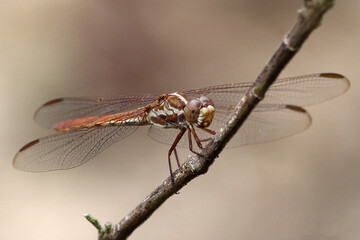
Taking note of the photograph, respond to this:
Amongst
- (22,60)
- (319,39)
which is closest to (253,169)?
(319,39)

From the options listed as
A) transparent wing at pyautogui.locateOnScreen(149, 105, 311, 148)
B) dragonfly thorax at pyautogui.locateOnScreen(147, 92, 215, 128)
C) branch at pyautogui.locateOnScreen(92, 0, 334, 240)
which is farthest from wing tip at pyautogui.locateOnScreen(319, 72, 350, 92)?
branch at pyautogui.locateOnScreen(92, 0, 334, 240)

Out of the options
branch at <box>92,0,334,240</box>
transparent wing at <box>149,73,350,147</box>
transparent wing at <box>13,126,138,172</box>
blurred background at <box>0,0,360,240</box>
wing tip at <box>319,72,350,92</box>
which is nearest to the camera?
branch at <box>92,0,334,240</box>

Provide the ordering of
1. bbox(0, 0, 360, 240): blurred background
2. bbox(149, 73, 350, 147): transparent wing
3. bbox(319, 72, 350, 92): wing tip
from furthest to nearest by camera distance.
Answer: bbox(0, 0, 360, 240): blurred background, bbox(149, 73, 350, 147): transparent wing, bbox(319, 72, 350, 92): wing tip

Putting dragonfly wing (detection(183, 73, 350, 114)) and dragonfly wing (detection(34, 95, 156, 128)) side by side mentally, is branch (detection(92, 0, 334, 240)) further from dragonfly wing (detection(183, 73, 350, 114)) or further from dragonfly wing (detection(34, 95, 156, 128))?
dragonfly wing (detection(34, 95, 156, 128))

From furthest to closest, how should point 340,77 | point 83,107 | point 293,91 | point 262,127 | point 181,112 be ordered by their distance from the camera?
point 83,107, point 262,127, point 293,91, point 181,112, point 340,77

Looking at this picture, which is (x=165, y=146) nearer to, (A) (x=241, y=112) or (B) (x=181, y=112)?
(B) (x=181, y=112)

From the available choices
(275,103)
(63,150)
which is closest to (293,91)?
(275,103)

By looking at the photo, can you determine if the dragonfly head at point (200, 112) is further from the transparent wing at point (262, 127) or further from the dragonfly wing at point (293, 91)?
the transparent wing at point (262, 127)
